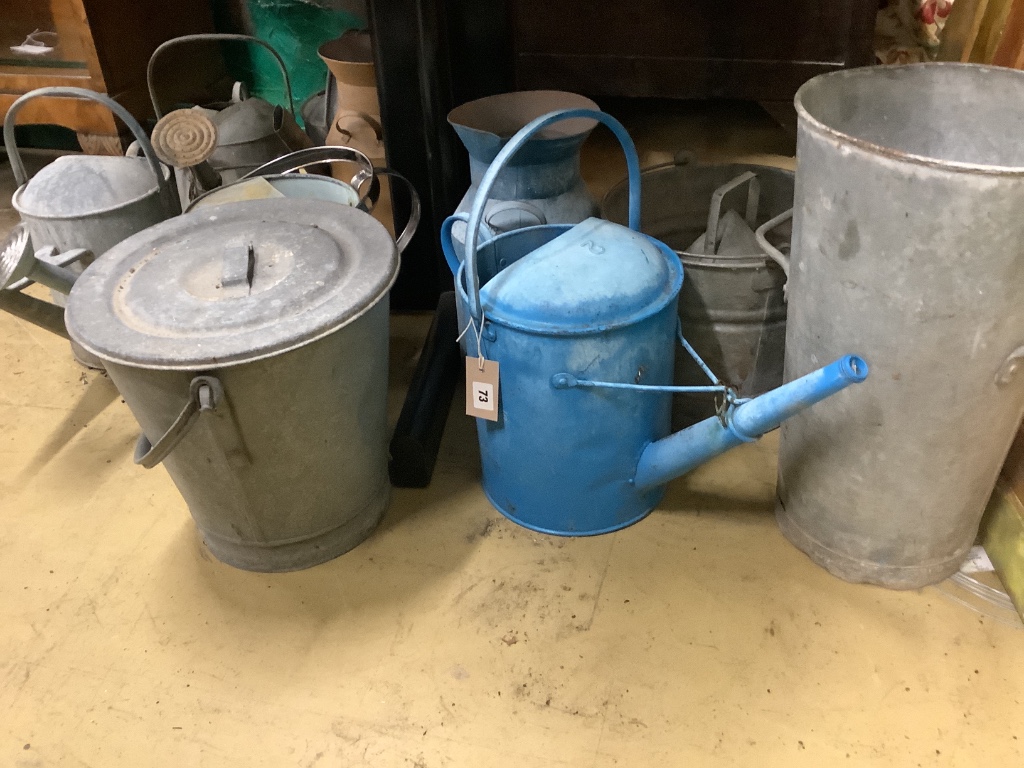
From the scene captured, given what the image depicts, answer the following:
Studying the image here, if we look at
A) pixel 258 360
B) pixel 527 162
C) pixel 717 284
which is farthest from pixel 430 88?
pixel 258 360

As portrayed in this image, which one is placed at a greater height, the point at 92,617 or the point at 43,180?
the point at 43,180

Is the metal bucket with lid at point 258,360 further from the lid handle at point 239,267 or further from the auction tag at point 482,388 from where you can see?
→ the auction tag at point 482,388

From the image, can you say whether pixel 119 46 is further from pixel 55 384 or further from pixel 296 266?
pixel 296 266

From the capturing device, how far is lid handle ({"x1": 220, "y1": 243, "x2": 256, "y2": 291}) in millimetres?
1086

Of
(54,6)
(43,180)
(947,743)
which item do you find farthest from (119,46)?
(947,743)

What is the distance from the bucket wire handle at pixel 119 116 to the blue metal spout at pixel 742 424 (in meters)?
1.17

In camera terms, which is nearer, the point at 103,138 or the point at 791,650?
the point at 791,650

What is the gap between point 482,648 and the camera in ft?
3.75

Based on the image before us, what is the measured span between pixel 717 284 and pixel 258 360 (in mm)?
778

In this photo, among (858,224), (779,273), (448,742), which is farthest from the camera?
(779,273)

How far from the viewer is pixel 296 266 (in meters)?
1.12

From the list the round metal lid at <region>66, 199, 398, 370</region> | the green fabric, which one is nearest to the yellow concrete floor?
the round metal lid at <region>66, 199, 398, 370</region>

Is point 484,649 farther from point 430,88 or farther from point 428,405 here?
point 430,88

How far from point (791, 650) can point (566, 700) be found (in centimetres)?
33
